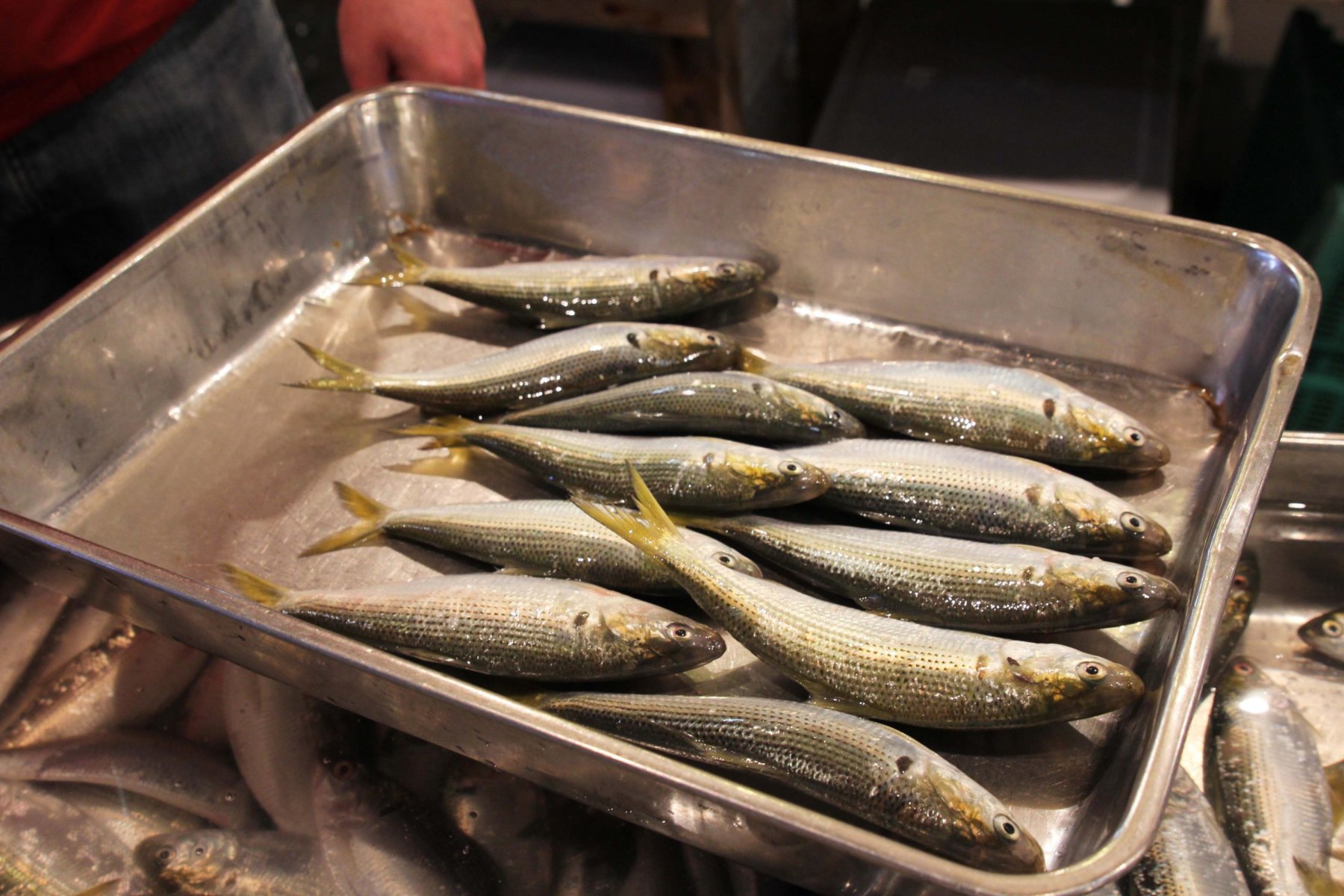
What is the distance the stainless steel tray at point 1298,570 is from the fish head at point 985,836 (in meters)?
0.73

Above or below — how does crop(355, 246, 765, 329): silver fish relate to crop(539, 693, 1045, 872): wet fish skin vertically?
above

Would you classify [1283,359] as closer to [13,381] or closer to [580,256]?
[580,256]

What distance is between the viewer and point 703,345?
7.95 ft

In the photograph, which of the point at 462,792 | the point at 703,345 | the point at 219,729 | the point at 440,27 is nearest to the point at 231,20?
the point at 440,27

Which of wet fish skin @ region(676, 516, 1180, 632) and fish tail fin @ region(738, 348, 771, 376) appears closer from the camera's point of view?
wet fish skin @ region(676, 516, 1180, 632)

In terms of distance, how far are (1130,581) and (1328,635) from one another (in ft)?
2.26

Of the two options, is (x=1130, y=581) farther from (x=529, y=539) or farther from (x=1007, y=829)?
(x=529, y=539)

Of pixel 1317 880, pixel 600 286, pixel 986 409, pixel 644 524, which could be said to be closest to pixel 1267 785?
pixel 1317 880

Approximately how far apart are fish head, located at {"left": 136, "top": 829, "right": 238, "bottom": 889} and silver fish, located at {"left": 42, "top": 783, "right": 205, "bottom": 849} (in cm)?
2

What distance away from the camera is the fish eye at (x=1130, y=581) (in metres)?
1.74

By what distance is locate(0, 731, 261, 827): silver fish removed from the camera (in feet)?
6.43

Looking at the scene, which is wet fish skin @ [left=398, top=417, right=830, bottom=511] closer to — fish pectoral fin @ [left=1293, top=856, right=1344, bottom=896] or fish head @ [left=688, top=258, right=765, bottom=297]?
fish head @ [left=688, top=258, right=765, bottom=297]


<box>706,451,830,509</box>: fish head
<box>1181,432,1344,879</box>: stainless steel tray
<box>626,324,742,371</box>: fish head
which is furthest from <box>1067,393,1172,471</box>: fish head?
<box>626,324,742,371</box>: fish head

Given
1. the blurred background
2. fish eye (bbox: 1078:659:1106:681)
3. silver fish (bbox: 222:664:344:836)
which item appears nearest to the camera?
fish eye (bbox: 1078:659:1106:681)
